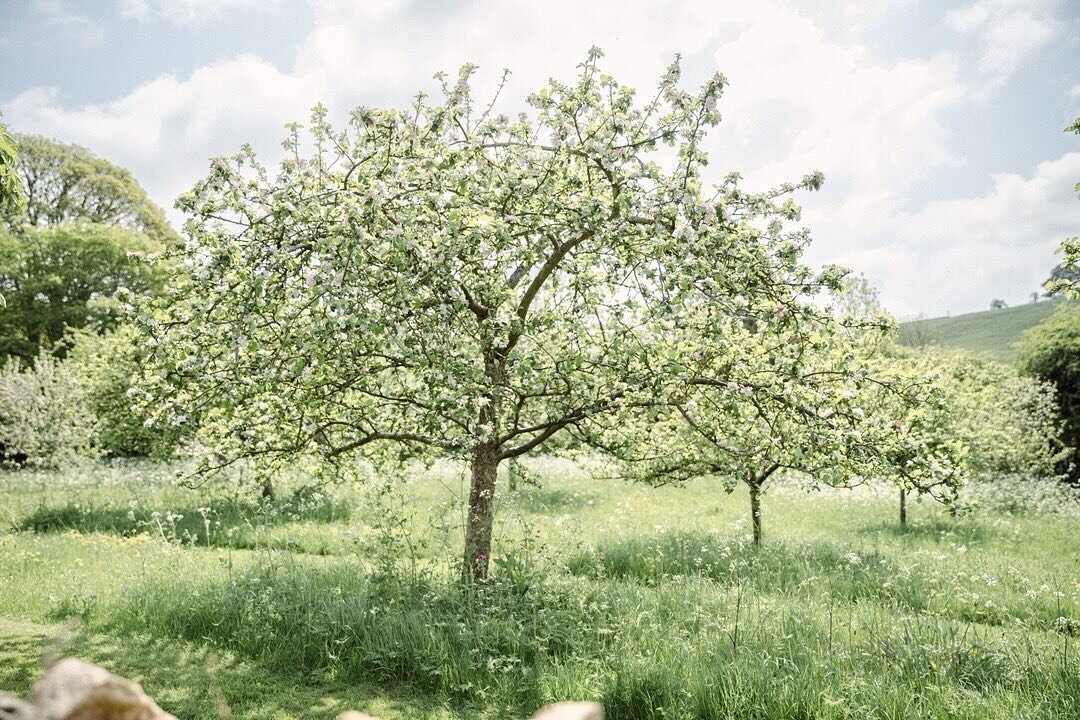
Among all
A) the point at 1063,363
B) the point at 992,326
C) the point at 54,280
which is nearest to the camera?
the point at 1063,363

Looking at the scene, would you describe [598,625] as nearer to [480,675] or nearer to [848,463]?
[480,675]

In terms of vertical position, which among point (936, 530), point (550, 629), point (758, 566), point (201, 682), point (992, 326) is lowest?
point (936, 530)

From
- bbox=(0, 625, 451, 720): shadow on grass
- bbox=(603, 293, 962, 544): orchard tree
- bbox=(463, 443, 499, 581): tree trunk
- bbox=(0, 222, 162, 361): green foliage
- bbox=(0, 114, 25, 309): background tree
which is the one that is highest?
bbox=(0, 222, 162, 361): green foliage

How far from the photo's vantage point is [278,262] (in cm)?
674

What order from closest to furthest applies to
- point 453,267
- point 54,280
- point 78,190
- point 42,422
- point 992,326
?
point 453,267
point 42,422
point 54,280
point 78,190
point 992,326

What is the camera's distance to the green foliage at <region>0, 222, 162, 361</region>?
39.6m

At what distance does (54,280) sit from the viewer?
39062 mm

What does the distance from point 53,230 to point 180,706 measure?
44488 millimetres

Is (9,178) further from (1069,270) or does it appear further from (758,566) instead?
(1069,270)

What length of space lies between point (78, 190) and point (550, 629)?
54.0m

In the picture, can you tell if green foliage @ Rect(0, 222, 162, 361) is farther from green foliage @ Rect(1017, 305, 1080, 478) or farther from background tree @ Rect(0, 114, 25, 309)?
green foliage @ Rect(1017, 305, 1080, 478)

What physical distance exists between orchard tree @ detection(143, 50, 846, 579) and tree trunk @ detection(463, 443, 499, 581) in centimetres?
8

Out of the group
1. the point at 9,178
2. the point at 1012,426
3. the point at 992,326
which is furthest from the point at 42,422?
the point at 992,326

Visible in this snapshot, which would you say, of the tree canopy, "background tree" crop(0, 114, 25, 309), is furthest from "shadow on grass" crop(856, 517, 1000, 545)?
"background tree" crop(0, 114, 25, 309)
